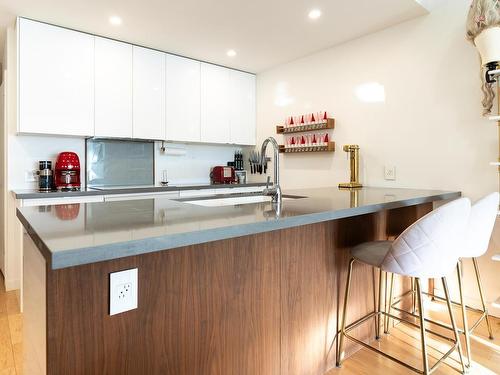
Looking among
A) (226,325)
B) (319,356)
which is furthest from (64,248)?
(319,356)

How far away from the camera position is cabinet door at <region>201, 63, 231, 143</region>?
148 inches

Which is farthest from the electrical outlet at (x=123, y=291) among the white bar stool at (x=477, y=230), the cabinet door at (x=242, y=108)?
the cabinet door at (x=242, y=108)

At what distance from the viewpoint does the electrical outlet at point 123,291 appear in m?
0.97

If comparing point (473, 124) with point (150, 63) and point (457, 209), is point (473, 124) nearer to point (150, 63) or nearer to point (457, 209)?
point (457, 209)

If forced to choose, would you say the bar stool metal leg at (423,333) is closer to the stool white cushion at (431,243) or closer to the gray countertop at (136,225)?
the stool white cushion at (431,243)

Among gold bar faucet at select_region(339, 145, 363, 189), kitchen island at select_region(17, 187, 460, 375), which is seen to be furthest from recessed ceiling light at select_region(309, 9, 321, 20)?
kitchen island at select_region(17, 187, 460, 375)

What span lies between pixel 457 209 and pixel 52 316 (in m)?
1.55

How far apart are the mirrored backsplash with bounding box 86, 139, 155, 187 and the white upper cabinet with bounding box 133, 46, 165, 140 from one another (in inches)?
12.6

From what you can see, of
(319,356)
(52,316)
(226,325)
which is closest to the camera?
(52,316)

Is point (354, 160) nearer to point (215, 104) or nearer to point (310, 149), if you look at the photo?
point (310, 149)

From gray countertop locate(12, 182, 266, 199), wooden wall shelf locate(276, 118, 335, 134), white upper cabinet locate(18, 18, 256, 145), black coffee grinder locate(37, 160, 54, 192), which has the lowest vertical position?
gray countertop locate(12, 182, 266, 199)

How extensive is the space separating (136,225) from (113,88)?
2555 mm

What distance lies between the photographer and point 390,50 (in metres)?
2.86

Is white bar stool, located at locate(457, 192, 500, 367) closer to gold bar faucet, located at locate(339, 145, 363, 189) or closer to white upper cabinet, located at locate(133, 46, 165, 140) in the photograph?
gold bar faucet, located at locate(339, 145, 363, 189)
